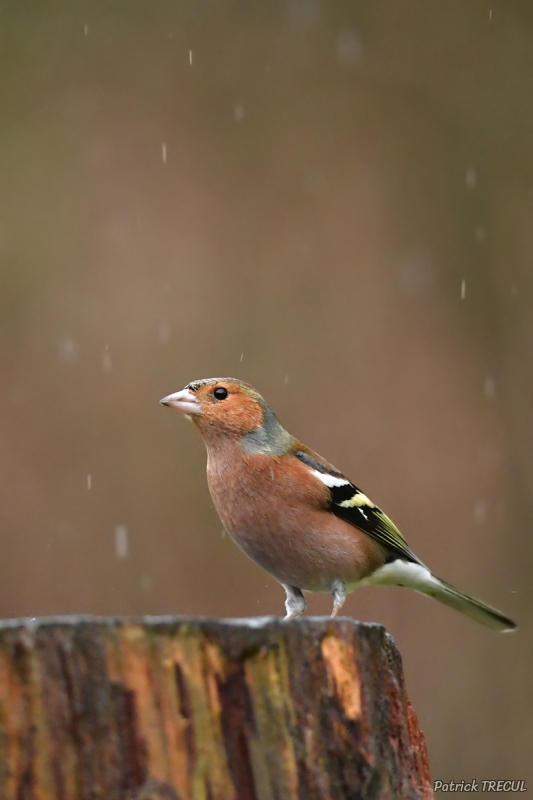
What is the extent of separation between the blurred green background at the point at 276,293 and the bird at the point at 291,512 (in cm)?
271

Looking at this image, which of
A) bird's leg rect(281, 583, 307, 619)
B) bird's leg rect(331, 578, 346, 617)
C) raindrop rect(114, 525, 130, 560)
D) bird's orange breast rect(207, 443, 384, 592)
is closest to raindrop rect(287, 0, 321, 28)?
raindrop rect(114, 525, 130, 560)

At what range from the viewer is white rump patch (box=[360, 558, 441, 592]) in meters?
4.73

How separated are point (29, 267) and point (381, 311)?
315cm

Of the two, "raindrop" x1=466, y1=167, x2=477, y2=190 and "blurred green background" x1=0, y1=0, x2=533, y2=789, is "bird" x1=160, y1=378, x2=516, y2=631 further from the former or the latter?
"raindrop" x1=466, y1=167, x2=477, y2=190

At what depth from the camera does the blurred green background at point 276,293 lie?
7891 millimetres

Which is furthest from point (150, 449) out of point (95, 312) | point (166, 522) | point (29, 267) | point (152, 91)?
point (152, 91)

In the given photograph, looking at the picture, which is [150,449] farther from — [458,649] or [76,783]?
[76,783]

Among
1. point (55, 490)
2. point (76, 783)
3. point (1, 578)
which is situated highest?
point (55, 490)

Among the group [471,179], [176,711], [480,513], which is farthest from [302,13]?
[176,711]

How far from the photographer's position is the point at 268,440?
178 inches

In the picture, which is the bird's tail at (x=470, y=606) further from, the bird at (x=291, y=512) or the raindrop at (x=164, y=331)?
the raindrop at (x=164, y=331)

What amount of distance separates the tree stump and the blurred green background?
16.7 feet

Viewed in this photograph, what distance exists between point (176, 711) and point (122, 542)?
588 cm

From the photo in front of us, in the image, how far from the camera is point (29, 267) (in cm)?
939
